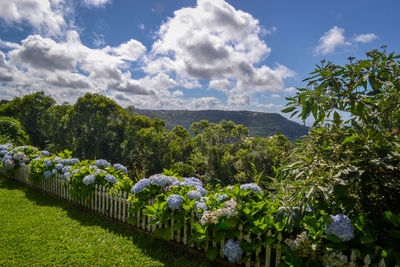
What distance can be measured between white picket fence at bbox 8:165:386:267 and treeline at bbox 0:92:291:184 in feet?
34.0

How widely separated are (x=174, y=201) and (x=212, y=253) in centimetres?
93

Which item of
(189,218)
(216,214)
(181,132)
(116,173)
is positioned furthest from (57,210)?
(181,132)

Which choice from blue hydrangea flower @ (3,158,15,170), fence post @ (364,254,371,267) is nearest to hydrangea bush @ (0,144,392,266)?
fence post @ (364,254,371,267)

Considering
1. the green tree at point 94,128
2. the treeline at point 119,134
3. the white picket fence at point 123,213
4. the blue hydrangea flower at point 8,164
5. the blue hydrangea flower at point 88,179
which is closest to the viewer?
A: the white picket fence at point 123,213

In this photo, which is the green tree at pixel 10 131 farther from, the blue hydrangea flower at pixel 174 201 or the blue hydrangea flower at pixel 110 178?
the blue hydrangea flower at pixel 174 201

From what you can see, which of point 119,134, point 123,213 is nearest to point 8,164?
point 123,213

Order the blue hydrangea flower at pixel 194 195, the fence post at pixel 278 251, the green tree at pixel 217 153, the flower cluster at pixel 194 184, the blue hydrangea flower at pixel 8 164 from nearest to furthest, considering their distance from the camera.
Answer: the fence post at pixel 278 251, the blue hydrangea flower at pixel 194 195, the flower cluster at pixel 194 184, the blue hydrangea flower at pixel 8 164, the green tree at pixel 217 153

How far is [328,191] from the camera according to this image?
204cm

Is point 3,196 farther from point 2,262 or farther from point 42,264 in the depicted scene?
point 42,264

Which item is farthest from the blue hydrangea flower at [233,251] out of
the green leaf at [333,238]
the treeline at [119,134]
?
the treeline at [119,134]

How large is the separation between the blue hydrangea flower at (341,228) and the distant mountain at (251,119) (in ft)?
353

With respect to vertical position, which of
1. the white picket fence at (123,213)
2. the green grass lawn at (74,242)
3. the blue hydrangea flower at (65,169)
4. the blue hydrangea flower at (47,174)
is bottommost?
the green grass lawn at (74,242)

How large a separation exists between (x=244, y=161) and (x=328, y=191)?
10.2 meters

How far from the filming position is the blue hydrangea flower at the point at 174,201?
368 centimetres
